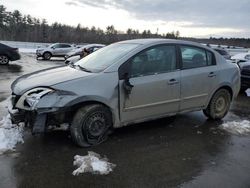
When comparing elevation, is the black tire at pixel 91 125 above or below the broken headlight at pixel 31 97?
below

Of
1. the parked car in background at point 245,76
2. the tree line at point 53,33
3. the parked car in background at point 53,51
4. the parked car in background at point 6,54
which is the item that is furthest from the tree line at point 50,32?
the parked car in background at point 245,76

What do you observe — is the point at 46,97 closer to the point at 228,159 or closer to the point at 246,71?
the point at 228,159

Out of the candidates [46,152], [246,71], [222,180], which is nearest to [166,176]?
[222,180]

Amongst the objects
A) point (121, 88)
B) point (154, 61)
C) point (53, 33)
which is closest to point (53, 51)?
point (154, 61)

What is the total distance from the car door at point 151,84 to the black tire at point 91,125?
0.33m

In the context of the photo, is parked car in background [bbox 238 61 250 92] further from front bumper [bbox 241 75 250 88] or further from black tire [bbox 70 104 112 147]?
black tire [bbox 70 104 112 147]

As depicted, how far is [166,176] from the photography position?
4.00m

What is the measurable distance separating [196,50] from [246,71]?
4.97 m

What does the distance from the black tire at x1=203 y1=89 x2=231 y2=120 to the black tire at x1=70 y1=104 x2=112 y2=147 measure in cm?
253

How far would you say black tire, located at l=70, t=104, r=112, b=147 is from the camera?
15.3 feet

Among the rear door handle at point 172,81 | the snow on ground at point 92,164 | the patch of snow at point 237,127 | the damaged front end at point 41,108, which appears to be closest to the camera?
the snow on ground at point 92,164

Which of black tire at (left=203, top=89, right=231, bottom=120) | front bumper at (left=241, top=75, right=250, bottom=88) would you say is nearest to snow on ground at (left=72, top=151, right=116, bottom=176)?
black tire at (left=203, top=89, right=231, bottom=120)

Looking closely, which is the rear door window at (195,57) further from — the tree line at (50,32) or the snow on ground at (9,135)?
the tree line at (50,32)

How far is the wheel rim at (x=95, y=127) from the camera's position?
4.77 meters
